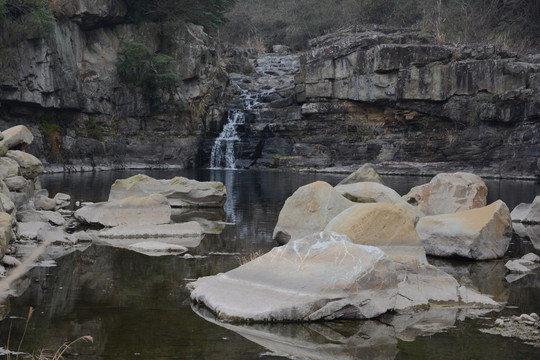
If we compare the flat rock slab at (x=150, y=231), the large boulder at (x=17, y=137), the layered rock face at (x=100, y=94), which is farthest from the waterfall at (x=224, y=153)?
the flat rock slab at (x=150, y=231)

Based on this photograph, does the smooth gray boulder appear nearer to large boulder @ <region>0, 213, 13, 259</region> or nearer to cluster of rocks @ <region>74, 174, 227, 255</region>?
cluster of rocks @ <region>74, 174, 227, 255</region>

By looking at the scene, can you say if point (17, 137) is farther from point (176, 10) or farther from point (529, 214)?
point (176, 10)

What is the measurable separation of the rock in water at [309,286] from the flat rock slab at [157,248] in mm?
3306

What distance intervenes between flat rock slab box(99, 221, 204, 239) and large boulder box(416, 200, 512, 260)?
5.32m

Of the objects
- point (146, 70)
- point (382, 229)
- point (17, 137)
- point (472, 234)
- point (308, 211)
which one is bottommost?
point (472, 234)

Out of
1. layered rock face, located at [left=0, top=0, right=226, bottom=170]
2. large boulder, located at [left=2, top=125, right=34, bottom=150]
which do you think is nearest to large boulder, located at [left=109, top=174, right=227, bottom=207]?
large boulder, located at [left=2, top=125, right=34, bottom=150]

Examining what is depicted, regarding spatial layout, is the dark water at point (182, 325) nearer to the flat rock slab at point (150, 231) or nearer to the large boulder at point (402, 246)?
the large boulder at point (402, 246)

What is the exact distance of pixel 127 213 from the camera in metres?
14.8

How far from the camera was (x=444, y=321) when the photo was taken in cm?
768

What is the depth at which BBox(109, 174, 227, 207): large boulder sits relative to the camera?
19.5 meters

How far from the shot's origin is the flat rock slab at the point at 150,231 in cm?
1353

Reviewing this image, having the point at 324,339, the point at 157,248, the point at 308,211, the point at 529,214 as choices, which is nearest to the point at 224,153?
the point at 529,214

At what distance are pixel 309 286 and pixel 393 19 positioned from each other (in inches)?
2031

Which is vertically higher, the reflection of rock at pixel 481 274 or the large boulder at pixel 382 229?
the large boulder at pixel 382 229
